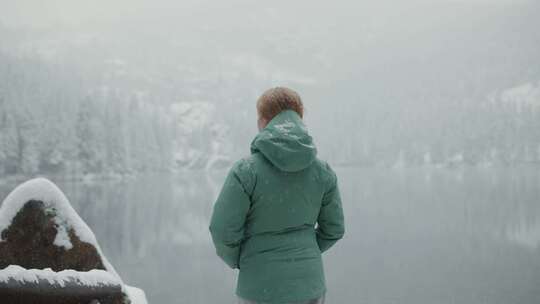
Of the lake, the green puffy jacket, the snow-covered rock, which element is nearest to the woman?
the green puffy jacket

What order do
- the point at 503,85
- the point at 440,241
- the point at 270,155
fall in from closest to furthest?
the point at 270,155 → the point at 440,241 → the point at 503,85

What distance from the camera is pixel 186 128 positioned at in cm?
14875

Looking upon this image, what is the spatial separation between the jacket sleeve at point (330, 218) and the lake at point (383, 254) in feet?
32.6

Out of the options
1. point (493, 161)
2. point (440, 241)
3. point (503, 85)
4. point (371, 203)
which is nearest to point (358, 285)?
point (440, 241)

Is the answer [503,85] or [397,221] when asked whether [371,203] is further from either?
[503,85]

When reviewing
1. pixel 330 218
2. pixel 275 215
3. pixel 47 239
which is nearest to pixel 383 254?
pixel 330 218

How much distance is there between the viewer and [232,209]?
8.95ft

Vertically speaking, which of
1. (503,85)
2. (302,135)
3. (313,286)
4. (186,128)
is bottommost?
(313,286)

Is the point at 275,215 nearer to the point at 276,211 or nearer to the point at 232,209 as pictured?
the point at 276,211

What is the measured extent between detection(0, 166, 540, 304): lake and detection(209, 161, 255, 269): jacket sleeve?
1052 centimetres

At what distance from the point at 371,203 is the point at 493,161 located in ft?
315

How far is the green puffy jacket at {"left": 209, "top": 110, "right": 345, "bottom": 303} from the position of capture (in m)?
2.73

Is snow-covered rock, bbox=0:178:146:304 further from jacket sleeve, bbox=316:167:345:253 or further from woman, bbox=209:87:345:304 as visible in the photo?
jacket sleeve, bbox=316:167:345:253

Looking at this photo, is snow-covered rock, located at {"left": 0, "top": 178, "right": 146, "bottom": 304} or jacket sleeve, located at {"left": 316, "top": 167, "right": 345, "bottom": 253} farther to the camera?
jacket sleeve, located at {"left": 316, "top": 167, "right": 345, "bottom": 253}
